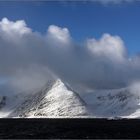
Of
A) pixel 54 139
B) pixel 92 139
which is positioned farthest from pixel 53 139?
pixel 92 139

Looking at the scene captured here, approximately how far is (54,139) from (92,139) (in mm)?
15767

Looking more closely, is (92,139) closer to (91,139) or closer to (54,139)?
(91,139)

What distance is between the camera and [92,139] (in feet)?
560

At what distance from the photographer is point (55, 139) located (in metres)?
166

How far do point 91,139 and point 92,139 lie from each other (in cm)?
180

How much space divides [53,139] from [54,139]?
45cm

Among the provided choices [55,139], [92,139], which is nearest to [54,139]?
[55,139]

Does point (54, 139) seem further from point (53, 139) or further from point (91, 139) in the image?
point (91, 139)

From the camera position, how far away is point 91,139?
17250 centimetres

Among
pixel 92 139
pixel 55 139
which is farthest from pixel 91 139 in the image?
pixel 55 139

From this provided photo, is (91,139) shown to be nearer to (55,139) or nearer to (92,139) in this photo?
(92,139)

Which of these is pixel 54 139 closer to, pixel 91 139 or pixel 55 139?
pixel 55 139

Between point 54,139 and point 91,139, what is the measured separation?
16188 millimetres

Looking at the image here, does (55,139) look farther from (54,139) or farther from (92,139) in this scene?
(92,139)
